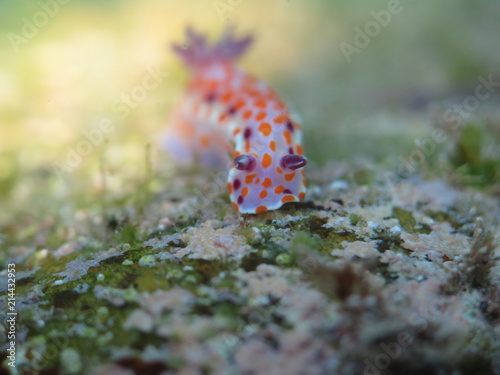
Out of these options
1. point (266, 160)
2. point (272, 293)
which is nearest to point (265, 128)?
point (266, 160)

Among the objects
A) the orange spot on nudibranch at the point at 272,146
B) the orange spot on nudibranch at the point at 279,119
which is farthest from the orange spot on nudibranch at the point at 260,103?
the orange spot on nudibranch at the point at 272,146

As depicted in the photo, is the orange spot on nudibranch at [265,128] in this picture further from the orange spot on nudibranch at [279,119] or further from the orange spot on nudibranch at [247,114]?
the orange spot on nudibranch at [247,114]

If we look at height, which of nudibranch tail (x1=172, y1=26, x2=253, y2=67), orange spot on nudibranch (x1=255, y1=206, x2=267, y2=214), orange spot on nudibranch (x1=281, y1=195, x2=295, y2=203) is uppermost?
nudibranch tail (x1=172, y1=26, x2=253, y2=67)

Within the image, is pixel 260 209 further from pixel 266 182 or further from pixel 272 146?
pixel 272 146

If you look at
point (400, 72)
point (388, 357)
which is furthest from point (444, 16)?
point (388, 357)

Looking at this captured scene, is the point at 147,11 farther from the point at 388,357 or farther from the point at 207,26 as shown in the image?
the point at 388,357

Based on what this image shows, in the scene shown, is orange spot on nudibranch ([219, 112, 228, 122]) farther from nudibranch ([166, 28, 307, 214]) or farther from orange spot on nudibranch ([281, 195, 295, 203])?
orange spot on nudibranch ([281, 195, 295, 203])

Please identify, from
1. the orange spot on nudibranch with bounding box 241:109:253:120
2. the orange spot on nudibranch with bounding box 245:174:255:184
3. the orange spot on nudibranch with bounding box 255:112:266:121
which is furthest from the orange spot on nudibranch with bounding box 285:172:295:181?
the orange spot on nudibranch with bounding box 241:109:253:120
